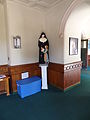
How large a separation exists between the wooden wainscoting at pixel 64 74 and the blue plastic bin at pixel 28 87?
0.67 m

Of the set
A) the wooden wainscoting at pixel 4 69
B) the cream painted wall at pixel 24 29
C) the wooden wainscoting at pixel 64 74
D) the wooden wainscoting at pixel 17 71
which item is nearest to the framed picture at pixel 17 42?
the cream painted wall at pixel 24 29

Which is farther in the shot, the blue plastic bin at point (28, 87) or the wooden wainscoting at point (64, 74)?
the wooden wainscoting at point (64, 74)

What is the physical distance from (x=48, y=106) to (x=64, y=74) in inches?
45.7

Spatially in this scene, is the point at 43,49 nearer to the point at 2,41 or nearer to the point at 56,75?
the point at 56,75

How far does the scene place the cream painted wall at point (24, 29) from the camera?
2.94 meters

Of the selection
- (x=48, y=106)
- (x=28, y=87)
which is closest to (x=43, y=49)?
(x=28, y=87)

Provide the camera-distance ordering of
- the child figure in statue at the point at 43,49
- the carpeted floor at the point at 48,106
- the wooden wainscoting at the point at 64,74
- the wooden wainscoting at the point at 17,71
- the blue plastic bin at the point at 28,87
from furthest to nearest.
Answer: the child figure in statue at the point at 43,49 → the wooden wainscoting at the point at 64,74 → the wooden wainscoting at the point at 17,71 → the blue plastic bin at the point at 28,87 → the carpeted floor at the point at 48,106

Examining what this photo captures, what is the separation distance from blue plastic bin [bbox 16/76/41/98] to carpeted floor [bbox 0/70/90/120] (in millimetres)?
141

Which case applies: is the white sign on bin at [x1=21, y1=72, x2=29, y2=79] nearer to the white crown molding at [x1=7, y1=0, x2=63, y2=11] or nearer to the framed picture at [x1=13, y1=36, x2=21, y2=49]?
the framed picture at [x1=13, y1=36, x2=21, y2=49]

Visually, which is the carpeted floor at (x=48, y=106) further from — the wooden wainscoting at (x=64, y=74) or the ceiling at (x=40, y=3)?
the ceiling at (x=40, y=3)

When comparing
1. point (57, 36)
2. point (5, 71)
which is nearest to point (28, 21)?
point (57, 36)

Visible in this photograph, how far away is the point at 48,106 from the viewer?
7.84 feet

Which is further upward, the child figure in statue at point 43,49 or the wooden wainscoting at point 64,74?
the child figure in statue at point 43,49

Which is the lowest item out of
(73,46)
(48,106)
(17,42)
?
(48,106)
